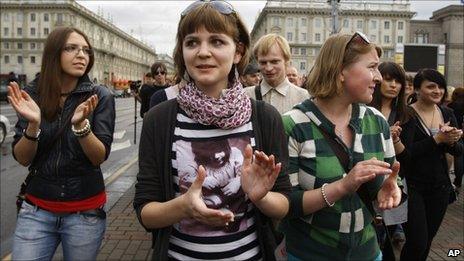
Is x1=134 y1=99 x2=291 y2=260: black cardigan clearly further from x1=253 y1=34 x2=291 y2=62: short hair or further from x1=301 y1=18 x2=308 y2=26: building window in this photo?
x1=301 y1=18 x2=308 y2=26: building window

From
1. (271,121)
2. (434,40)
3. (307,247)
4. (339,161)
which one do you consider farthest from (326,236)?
(434,40)

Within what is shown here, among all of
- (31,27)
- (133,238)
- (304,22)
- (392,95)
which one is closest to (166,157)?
(392,95)

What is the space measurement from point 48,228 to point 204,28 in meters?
1.59

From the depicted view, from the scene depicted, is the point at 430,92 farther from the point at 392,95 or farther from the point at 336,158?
the point at 336,158

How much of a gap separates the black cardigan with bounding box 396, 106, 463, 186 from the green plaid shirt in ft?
5.09

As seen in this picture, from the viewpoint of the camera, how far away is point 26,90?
2.67m

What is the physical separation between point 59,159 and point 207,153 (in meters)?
1.22

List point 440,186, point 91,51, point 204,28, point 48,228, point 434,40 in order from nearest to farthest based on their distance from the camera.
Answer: point 204,28 → point 48,228 → point 91,51 → point 440,186 → point 434,40

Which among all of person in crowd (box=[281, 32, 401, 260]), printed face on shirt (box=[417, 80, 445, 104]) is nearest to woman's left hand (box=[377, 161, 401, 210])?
person in crowd (box=[281, 32, 401, 260])

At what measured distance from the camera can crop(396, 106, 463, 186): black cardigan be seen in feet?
12.0

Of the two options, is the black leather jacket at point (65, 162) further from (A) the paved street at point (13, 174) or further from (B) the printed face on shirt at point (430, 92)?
(B) the printed face on shirt at point (430, 92)

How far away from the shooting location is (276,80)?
13.0 ft

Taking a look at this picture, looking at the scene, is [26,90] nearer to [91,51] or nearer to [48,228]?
[91,51]

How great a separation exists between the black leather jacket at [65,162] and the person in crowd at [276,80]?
5.76 feet
